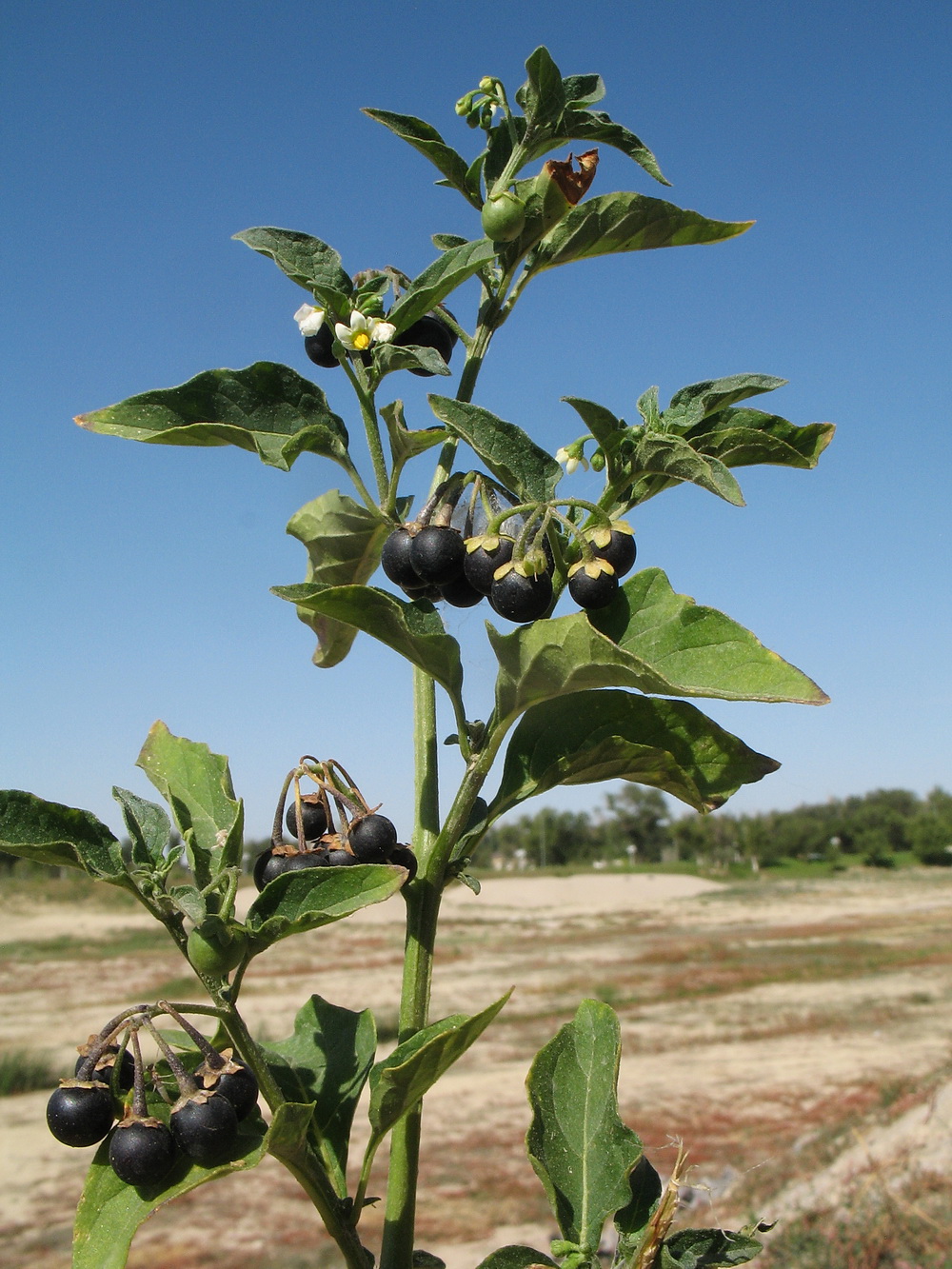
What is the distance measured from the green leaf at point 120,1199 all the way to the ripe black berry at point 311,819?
596 millimetres

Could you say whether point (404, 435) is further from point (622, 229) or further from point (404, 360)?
point (622, 229)

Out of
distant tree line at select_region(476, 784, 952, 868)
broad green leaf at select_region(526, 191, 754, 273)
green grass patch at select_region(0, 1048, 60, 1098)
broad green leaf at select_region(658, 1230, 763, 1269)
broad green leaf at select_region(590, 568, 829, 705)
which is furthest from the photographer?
distant tree line at select_region(476, 784, 952, 868)

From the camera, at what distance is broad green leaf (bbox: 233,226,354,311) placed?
181 cm

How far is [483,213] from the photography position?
184cm

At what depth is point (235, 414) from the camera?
1.79 metres

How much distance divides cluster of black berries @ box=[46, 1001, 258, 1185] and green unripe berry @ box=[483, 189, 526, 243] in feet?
4.69

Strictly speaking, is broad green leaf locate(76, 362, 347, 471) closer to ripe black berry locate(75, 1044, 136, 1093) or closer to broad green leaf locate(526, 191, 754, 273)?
broad green leaf locate(526, 191, 754, 273)

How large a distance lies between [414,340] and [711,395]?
0.62 m

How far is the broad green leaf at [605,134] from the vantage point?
201 centimetres

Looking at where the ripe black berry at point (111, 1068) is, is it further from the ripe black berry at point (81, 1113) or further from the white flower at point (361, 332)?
the white flower at point (361, 332)

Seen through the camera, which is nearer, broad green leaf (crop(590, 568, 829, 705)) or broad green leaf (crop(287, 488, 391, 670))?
broad green leaf (crop(590, 568, 829, 705))

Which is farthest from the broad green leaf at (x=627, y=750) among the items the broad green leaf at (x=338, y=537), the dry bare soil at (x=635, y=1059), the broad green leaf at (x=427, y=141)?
the dry bare soil at (x=635, y=1059)

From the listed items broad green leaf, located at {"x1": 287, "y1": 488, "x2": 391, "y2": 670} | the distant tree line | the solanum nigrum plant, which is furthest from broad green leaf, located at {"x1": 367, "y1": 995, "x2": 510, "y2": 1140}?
the distant tree line

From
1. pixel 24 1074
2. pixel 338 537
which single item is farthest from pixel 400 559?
pixel 24 1074
